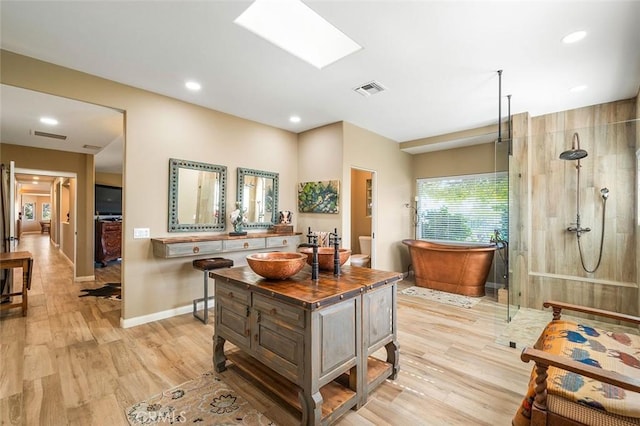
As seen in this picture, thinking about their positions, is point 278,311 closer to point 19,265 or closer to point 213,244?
point 213,244

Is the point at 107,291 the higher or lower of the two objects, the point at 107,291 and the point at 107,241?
the lower

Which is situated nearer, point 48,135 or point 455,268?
point 48,135

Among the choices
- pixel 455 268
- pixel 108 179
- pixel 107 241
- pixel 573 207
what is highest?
pixel 108 179

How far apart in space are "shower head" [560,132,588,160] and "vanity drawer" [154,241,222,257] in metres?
5.06

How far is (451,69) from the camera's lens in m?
3.02

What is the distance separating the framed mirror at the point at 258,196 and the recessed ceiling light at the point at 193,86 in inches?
52.0

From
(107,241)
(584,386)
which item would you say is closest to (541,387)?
(584,386)

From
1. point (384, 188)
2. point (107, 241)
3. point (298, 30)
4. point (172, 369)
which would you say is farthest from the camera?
point (107, 241)

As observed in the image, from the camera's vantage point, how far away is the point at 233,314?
223 cm

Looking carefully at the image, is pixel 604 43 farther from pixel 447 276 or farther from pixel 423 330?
pixel 447 276

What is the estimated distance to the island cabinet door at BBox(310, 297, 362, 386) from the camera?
171cm

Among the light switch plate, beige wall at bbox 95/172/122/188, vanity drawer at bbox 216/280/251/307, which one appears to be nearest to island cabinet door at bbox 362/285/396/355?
vanity drawer at bbox 216/280/251/307

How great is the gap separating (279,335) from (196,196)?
2.84 meters

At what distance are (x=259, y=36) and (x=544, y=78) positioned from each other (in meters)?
3.20
